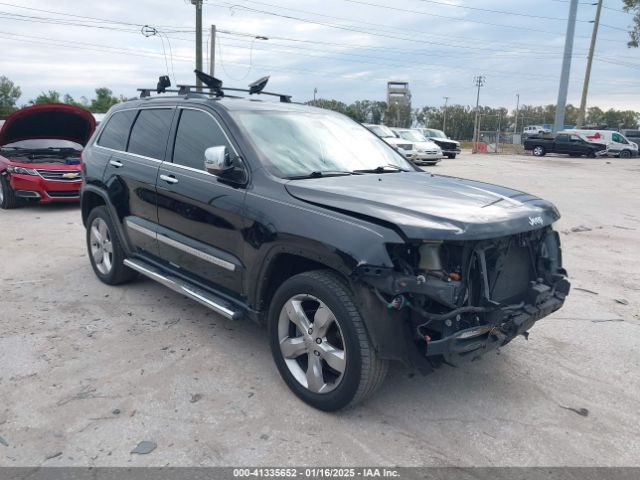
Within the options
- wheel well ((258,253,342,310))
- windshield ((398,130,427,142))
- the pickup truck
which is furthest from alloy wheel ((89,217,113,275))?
the pickup truck

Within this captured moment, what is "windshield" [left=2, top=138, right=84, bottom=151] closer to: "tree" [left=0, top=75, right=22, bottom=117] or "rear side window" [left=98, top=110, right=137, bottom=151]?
"rear side window" [left=98, top=110, right=137, bottom=151]

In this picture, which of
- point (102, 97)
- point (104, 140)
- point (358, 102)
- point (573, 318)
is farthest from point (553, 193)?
point (358, 102)

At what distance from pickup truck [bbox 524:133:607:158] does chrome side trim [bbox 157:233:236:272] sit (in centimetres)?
3367

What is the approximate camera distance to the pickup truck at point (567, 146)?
32.6 m

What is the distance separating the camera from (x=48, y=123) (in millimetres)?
10039

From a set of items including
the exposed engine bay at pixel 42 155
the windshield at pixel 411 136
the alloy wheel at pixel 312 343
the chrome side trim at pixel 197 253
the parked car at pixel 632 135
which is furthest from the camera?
the parked car at pixel 632 135

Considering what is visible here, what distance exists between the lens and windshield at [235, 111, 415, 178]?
380cm

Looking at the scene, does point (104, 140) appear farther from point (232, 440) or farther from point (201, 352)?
point (232, 440)

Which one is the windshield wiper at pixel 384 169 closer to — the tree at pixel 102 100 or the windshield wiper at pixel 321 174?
the windshield wiper at pixel 321 174

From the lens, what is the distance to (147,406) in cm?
326

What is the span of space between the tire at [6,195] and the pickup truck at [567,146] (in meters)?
31.7

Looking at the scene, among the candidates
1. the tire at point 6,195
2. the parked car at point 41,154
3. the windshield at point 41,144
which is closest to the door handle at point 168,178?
the parked car at point 41,154

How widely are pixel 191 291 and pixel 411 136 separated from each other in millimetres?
21480

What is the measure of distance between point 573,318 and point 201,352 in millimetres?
3334
